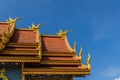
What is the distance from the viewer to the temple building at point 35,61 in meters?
18.0

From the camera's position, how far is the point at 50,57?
19.8 meters

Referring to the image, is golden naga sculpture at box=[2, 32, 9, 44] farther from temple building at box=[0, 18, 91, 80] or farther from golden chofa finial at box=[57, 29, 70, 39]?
golden chofa finial at box=[57, 29, 70, 39]

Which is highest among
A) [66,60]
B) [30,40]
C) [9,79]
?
[30,40]

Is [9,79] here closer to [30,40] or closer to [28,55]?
[28,55]

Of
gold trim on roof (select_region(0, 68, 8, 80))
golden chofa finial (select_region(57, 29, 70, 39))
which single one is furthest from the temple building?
golden chofa finial (select_region(57, 29, 70, 39))

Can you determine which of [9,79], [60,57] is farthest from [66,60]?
[9,79]

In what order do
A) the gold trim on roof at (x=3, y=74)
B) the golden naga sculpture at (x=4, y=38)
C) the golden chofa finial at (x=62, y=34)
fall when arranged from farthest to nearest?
the golden chofa finial at (x=62, y=34), the golden naga sculpture at (x=4, y=38), the gold trim on roof at (x=3, y=74)

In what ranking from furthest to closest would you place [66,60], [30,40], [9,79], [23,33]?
1. [23,33]
2. [30,40]
3. [66,60]
4. [9,79]

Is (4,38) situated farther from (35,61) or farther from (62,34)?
(62,34)

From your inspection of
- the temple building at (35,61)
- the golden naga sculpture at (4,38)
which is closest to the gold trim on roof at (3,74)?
the temple building at (35,61)

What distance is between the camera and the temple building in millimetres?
18000

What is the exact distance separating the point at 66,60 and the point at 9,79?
3527mm

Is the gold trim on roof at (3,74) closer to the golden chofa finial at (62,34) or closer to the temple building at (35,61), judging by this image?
the temple building at (35,61)

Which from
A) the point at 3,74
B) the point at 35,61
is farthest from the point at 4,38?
the point at 35,61
